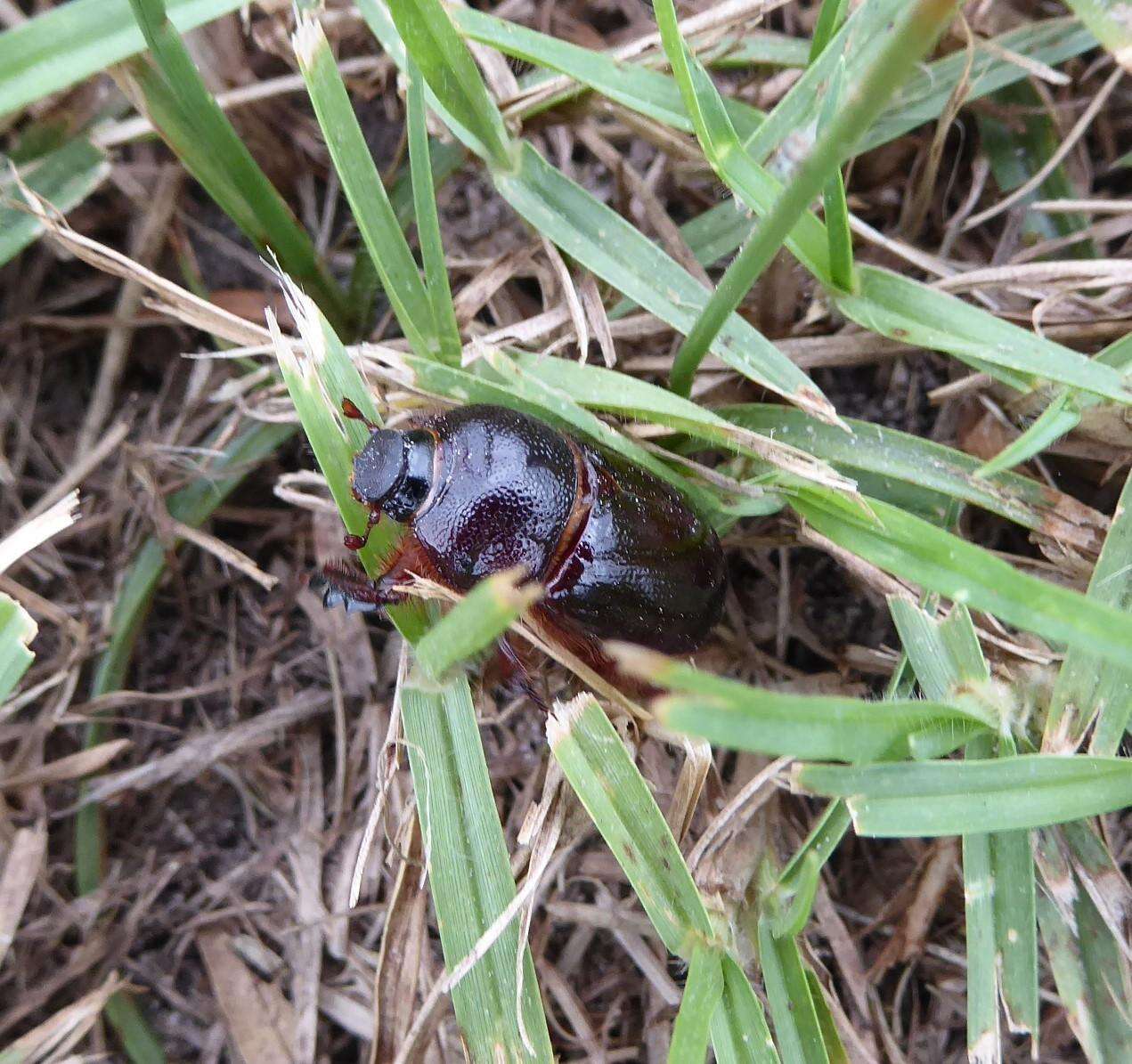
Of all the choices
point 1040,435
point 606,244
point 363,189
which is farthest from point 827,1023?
point 363,189

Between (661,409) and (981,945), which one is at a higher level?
(661,409)

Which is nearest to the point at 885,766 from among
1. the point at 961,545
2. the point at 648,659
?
the point at 961,545

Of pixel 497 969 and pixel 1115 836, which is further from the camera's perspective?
pixel 1115 836

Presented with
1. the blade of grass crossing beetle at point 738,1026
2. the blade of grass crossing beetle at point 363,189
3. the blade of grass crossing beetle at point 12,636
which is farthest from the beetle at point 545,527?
the blade of grass crossing beetle at point 738,1026

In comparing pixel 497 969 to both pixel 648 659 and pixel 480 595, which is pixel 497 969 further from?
pixel 648 659

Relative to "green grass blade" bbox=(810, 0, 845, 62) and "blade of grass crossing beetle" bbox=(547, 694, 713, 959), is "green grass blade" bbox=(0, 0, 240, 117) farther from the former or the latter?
"blade of grass crossing beetle" bbox=(547, 694, 713, 959)

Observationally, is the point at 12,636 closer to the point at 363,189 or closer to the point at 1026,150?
the point at 363,189
